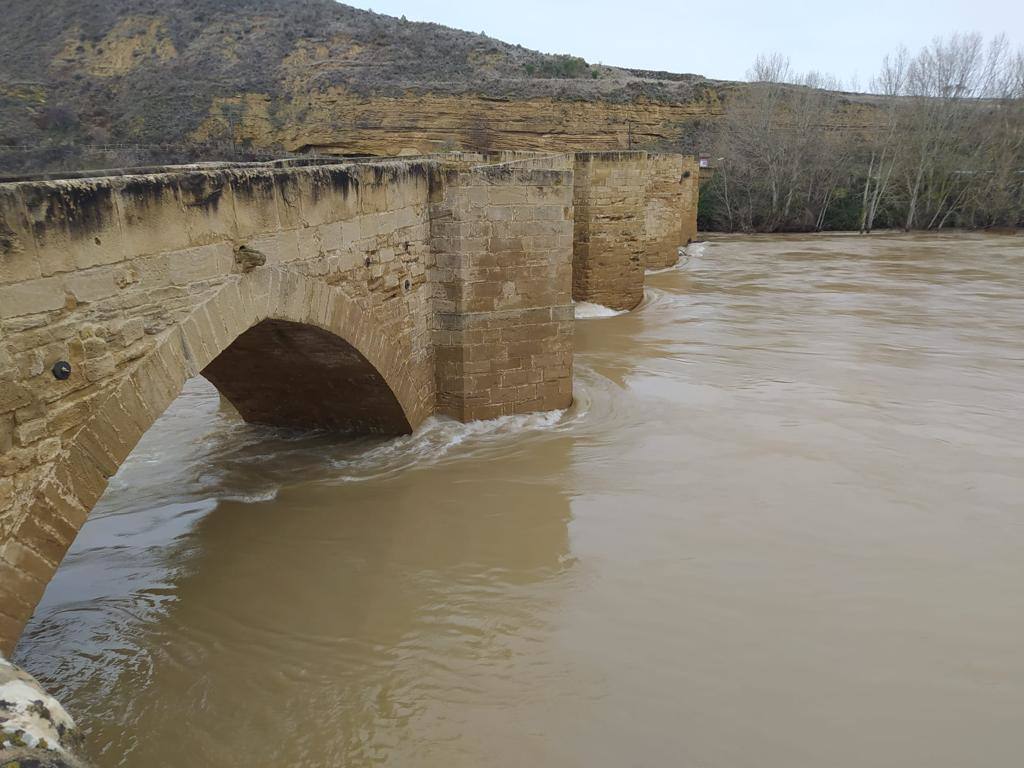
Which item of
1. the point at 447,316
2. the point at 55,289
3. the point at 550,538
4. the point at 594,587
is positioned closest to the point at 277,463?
the point at 447,316

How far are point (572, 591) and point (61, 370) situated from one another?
3.23 metres

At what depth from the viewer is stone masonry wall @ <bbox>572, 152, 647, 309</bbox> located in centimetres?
1349

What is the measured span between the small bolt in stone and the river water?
5.81 ft

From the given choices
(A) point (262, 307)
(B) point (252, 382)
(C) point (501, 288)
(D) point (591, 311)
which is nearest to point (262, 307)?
(A) point (262, 307)

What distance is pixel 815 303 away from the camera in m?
15.6

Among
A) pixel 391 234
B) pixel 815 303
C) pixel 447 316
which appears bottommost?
pixel 815 303

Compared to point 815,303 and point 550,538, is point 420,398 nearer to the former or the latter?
point 550,538

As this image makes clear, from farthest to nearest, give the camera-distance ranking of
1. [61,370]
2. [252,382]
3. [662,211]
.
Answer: [662,211], [252,382], [61,370]

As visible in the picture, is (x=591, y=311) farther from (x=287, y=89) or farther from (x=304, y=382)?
(x=287, y=89)

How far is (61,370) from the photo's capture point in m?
3.16

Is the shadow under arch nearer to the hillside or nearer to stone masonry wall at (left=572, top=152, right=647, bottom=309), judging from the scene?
stone masonry wall at (left=572, top=152, right=647, bottom=309)

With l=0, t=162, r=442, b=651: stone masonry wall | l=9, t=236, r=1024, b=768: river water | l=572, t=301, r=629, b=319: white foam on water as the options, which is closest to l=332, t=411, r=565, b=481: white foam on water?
l=9, t=236, r=1024, b=768: river water

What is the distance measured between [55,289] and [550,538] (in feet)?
12.1

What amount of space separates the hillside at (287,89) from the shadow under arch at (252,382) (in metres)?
23.0
